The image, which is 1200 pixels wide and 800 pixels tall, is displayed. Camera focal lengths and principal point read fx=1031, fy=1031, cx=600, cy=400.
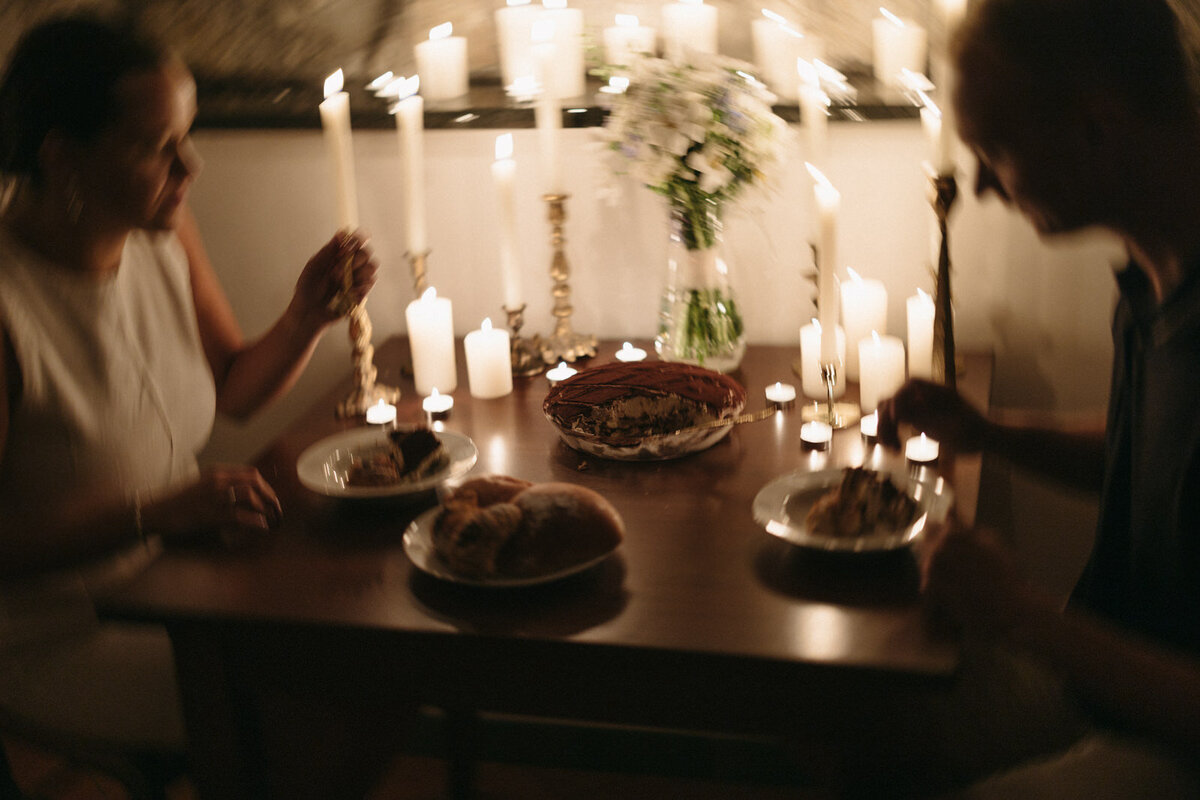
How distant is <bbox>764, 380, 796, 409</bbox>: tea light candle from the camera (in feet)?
4.77

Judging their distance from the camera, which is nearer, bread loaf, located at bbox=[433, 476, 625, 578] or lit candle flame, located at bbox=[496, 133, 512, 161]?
bread loaf, located at bbox=[433, 476, 625, 578]

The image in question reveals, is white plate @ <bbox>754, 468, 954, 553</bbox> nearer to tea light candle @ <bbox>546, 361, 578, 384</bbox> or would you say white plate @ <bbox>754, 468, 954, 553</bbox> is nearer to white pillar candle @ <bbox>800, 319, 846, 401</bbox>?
white pillar candle @ <bbox>800, 319, 846, 401</bbox>

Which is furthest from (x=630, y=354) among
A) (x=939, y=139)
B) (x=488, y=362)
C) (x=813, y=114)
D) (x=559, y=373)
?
(x=939, y=139)

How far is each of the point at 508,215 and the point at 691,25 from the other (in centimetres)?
41

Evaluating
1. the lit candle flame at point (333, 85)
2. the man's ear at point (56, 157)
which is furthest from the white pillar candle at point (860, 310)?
the man's ear at point (56, 157)

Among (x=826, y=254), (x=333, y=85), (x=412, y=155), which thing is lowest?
(x=826, y=254)

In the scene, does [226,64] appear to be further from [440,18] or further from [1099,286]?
[1099,286]

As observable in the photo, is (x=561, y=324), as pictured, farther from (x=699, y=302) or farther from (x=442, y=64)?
(x=442, y=64)

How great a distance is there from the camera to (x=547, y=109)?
153cm

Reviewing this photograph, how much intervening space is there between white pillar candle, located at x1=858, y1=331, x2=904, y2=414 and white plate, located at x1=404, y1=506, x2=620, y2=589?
0.56m

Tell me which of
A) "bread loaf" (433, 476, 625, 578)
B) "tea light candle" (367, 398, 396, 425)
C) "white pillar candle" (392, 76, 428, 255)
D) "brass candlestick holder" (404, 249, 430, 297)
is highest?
"white pillar candle" (392, 76, 428, 255)

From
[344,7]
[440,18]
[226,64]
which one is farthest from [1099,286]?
[226,64]

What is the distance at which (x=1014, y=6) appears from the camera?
96cm

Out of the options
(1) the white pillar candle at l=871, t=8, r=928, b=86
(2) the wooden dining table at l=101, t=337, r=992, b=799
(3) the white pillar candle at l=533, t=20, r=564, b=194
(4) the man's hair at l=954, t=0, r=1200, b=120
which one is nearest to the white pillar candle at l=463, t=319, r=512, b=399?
(3) the white pillar candle at l=533, t=20, r=564, b=194
